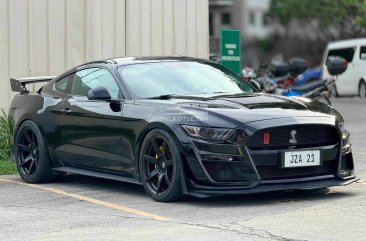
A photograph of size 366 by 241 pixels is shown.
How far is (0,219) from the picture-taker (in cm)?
880

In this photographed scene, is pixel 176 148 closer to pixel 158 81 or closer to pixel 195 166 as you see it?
pixel 195 166

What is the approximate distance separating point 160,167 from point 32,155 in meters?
2.45

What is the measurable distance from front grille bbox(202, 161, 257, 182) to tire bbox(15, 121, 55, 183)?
2.71m

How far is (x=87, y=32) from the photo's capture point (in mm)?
15328

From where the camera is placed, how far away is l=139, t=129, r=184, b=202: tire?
9.10 meters

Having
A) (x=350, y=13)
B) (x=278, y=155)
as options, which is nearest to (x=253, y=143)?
(x=278, y=155)

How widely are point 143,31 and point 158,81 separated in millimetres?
5712

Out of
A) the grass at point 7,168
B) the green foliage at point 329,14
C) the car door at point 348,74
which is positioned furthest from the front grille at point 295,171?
the green foliage at point 329,14

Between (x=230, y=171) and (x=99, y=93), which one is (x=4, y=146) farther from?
(x=230, y=171)

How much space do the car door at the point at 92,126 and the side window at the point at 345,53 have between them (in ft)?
78.1

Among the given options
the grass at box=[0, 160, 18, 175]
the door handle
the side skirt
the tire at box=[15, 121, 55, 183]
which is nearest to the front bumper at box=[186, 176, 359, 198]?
the side skirt

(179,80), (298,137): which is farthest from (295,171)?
(179,80)

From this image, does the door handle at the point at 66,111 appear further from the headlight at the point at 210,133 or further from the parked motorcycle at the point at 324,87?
the parked motorcycle at the point at 324,87

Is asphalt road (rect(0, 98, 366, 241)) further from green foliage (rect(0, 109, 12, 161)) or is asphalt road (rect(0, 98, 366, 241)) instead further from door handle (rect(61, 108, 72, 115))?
green foliage (rect(0, 109, 12, 161))
